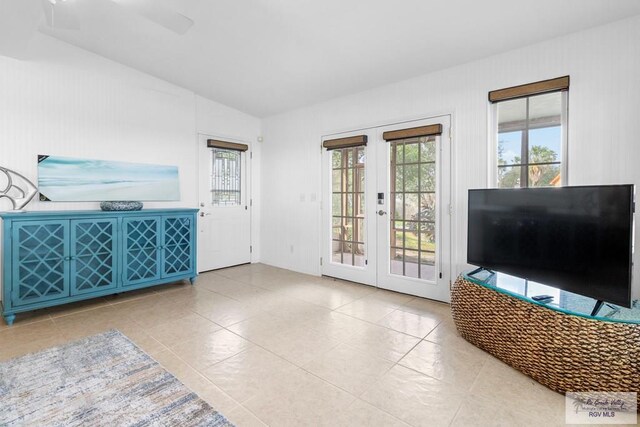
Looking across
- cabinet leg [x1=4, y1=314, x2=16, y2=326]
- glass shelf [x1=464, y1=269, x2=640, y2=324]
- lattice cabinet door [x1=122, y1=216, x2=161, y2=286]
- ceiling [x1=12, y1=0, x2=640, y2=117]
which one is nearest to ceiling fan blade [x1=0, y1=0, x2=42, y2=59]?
ceiling [x1=12, y1=0, x2=640, y2=117]

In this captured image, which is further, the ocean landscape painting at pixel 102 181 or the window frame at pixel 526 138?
the ocean landscape painting at pixel 102 181

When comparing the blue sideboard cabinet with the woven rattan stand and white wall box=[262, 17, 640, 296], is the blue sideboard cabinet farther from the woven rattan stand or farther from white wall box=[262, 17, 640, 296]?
the woven rattan stand

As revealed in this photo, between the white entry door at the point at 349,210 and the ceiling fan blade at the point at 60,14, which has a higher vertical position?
the ceiling fan blade at the point at 60,14

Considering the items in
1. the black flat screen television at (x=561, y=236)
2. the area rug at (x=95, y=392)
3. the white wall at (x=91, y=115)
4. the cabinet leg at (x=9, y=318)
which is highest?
the white wall at (x=91, y=115)

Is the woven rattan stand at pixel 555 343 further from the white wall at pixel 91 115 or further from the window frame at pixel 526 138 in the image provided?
the white wall at pixel 91 115

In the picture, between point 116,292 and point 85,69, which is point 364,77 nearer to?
point 85,69

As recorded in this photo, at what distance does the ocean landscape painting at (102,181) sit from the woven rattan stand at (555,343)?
4.05 m

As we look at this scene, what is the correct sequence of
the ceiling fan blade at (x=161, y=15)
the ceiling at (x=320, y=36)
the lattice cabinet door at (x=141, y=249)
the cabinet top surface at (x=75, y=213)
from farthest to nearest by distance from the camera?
1. the lattice cabinet door at (x=141, y=249)
2. the cabinet top surface at (x=75, y=213)
3. the ceiling at (x=320, y=36)
4. the ceiling fan blade at (x=161, y=15)

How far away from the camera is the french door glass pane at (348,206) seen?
426 cm

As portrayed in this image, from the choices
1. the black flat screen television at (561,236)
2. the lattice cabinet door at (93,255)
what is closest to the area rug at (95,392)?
the lattice cabinet door at (93,255)

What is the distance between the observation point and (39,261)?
3.02m

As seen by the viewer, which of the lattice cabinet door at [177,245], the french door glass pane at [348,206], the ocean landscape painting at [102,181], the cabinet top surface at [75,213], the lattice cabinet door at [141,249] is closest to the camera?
the cabinet top surface at [75,213]

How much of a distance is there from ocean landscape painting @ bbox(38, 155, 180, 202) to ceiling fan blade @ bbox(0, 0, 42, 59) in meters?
1.08

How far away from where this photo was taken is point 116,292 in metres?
3.57
